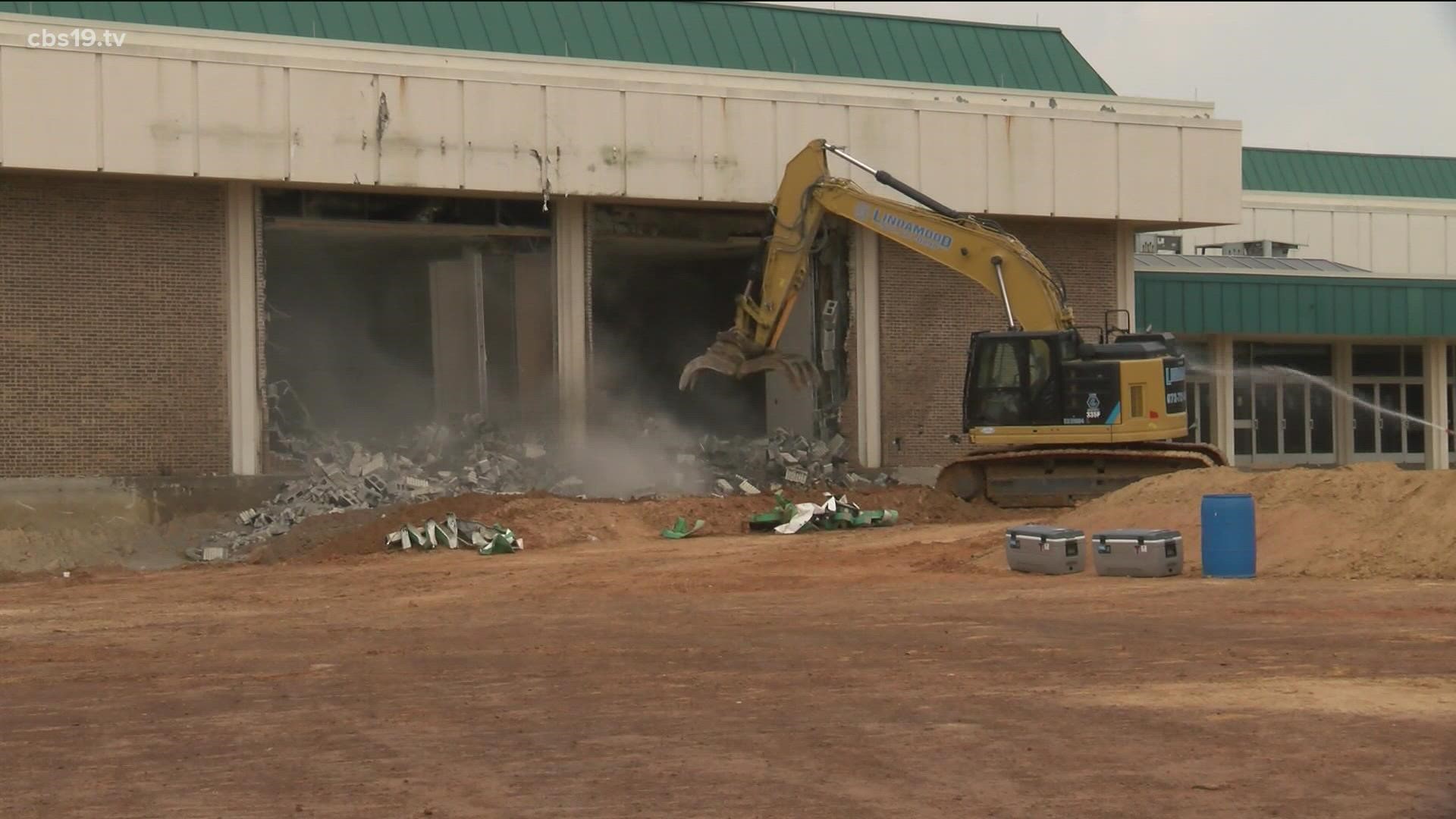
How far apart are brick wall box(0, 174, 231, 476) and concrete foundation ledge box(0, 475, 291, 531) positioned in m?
0.19

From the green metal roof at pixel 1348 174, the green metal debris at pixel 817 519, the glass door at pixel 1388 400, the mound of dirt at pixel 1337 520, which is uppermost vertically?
the green metal roof at pixel 1348 174

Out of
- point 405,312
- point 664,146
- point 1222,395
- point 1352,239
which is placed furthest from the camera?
point 1352,239

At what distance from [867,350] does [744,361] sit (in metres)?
3.64

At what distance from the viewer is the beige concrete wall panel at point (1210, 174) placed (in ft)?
113

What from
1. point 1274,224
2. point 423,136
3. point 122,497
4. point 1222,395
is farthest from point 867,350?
point 1274,224

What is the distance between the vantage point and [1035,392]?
2725cm

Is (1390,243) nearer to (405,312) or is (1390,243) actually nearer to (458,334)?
(405,312)

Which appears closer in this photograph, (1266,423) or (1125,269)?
(1125,269)

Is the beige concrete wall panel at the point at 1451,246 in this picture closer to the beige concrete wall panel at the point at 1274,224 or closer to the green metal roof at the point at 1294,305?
the beige concrete wall panel at the point at 1274,224

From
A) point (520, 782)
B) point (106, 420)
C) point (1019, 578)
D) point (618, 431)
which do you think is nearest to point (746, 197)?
point (618, 431)

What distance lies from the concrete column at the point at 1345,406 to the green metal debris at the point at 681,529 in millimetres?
21609

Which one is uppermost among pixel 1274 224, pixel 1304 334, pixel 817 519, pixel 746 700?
pixel 1274 224

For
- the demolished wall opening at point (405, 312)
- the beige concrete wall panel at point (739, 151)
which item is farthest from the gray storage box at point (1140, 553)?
the demolished wall opening at point (405, 312)

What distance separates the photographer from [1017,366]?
27297 millimetres
